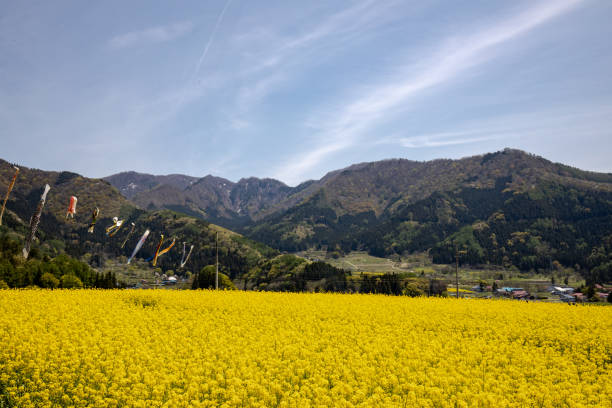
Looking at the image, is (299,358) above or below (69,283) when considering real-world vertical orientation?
above

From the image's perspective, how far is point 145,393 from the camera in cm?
1054

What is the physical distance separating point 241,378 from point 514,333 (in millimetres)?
14311

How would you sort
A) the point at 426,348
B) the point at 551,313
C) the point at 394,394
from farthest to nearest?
the point at 551,313
the point at 426,348
the point at 394,394

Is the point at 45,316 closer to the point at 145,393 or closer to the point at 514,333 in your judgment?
the point at 145,393

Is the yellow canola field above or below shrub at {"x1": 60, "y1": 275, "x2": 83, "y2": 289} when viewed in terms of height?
above

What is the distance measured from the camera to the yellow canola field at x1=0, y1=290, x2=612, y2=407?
10.6m

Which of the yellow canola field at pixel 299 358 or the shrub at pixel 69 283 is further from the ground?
the yellow canola field at pixel 299 358

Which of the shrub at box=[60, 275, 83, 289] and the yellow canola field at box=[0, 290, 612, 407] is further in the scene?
the shrub at box=[60, 275, 83, 289]

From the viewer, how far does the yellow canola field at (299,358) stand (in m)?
10.6

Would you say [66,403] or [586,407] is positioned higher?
[586,407]

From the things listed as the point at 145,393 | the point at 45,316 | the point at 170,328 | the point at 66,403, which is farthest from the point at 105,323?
the point at 145,393

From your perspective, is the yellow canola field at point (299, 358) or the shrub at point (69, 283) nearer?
the yellow canola field at point (299, 358)

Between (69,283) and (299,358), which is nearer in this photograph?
(299,358)

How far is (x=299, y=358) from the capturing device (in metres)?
13.4
